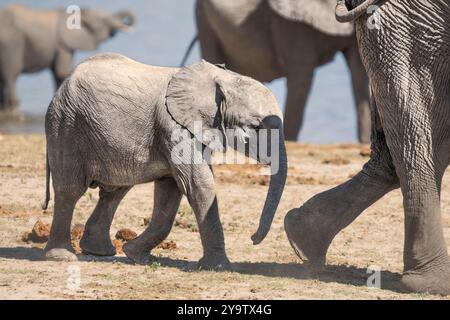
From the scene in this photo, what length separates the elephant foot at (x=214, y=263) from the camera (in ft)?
26.5

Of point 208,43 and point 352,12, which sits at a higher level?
point 208,43

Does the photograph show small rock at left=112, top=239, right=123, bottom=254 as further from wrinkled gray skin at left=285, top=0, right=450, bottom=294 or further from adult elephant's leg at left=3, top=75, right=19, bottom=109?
adult elephant's leg at left=3, top=75, right=19, bottom=109

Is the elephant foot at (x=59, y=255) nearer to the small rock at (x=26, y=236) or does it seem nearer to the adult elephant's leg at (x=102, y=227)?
the adult elephant's leg at (x=102, y=227)

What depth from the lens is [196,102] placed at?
812 cm

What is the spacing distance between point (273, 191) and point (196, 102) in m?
0.73

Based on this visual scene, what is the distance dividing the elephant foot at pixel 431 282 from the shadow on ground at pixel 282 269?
0.10m

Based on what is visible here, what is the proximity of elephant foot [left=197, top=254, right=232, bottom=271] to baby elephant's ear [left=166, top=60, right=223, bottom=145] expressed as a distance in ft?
2.25

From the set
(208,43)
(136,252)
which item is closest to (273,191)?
(136,252)

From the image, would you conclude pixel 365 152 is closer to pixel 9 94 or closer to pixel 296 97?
pixel 296 97

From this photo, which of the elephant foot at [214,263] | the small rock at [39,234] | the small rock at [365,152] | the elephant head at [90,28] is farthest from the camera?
the elephant head at [90,28]

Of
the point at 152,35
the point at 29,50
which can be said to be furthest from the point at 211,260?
the point at 152,35

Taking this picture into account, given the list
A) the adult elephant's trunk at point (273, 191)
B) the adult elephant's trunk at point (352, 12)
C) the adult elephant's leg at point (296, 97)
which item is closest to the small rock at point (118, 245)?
the adult elephant's trunk at point (273, 191)

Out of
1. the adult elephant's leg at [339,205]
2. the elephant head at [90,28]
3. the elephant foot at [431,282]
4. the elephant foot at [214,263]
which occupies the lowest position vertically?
the elephant foot at [431,282]

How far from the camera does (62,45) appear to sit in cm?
2395
